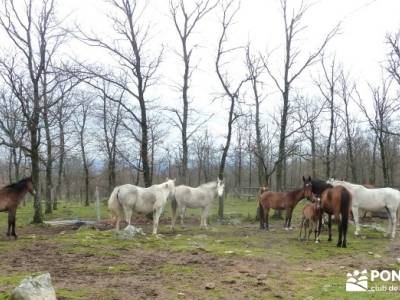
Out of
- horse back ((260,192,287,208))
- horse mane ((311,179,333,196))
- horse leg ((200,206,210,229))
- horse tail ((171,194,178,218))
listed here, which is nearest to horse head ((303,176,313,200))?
horse mane ((311,179,333,196))

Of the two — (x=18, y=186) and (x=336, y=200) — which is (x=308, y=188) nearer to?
(x=336, y=200)

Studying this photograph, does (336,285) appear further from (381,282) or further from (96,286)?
(96,286)

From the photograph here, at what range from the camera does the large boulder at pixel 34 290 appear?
19.1 feet

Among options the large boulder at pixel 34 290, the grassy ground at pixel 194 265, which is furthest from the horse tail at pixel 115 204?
the large boulder at pixel 34 290

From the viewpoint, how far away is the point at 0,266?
9016 millimetres

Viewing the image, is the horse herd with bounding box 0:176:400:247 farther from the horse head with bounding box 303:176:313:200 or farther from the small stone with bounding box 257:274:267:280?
the small stone with bounding box 257:274:267:280

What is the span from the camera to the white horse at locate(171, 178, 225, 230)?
17.3m

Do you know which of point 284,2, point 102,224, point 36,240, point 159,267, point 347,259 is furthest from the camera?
point 284,2

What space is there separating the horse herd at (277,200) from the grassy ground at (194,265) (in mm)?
811

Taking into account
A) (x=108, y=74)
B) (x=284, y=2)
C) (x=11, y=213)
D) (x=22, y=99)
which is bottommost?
(x=11, y=213)

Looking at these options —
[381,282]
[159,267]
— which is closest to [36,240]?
[159,267]

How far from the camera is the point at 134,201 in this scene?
1501 centimetres

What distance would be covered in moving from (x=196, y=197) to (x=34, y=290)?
11.9 m

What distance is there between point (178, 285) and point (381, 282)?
3.72 metres
